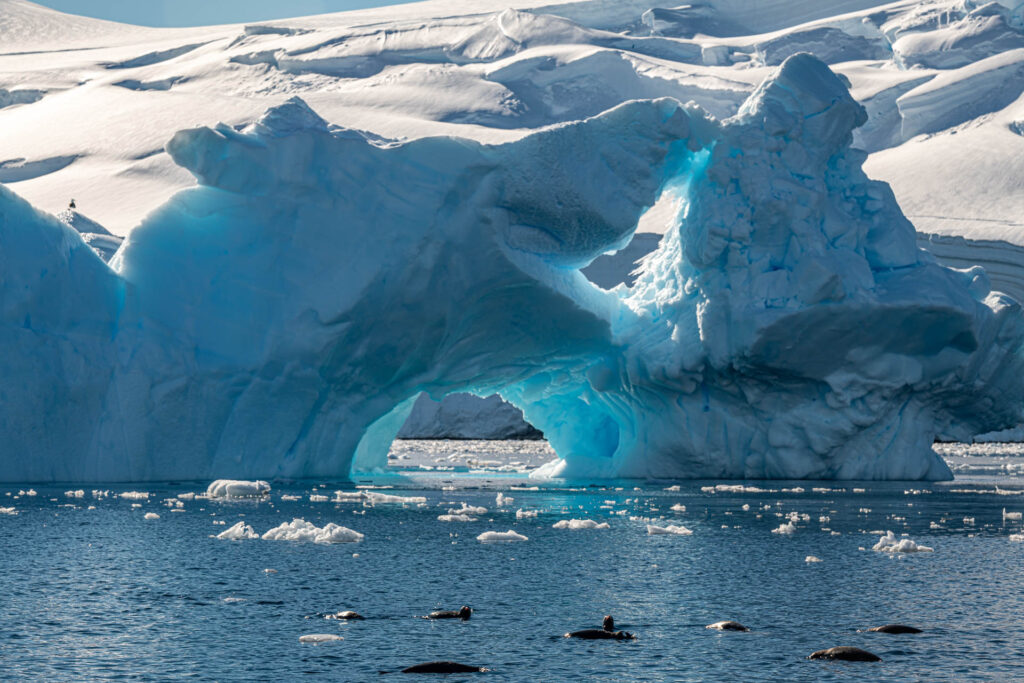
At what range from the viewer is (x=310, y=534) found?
1382 centimetres

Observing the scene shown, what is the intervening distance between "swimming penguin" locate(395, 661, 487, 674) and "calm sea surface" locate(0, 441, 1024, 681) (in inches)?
5.2

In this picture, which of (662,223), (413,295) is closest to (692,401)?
(413,295)

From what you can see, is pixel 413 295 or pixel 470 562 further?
pixel 413 295

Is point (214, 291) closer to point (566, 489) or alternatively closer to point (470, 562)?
point (566, 489)

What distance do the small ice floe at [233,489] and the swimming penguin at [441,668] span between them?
410 inches

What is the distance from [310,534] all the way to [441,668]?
5985mm

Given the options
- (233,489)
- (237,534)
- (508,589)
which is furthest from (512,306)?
(508,589)

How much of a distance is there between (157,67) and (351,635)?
69.6 metres

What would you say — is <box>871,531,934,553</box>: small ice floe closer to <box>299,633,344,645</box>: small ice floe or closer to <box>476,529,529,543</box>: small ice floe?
<box>476,529,529,543</box>: small ice floe

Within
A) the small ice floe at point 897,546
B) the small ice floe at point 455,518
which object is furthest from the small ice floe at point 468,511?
the small ice floe at point 897,546

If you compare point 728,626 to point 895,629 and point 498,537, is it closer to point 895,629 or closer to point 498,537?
point 895,629

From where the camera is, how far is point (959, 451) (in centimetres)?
4006

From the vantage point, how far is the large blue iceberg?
1867cm

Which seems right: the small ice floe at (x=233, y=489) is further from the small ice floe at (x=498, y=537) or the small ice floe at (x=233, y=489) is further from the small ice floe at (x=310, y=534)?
the small ice floe at (x=498, y=537)
